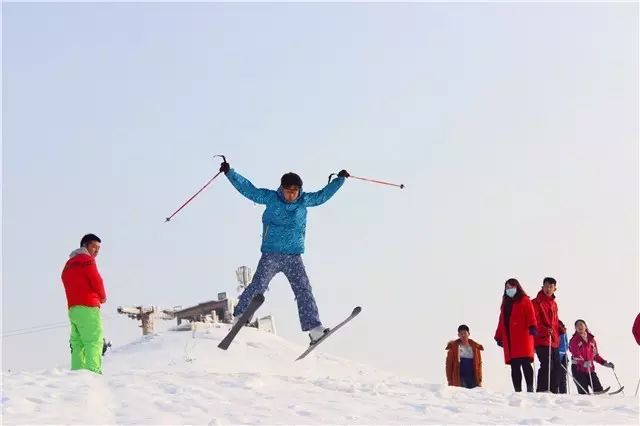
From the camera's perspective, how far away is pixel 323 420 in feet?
23.5

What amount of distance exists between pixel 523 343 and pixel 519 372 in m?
0.41

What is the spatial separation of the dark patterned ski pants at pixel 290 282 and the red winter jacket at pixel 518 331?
2702mm

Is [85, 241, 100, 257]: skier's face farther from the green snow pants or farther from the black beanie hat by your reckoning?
the black beanie hat

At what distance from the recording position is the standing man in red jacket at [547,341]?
11844 millimetres

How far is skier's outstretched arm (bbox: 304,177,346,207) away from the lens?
34.7 ft

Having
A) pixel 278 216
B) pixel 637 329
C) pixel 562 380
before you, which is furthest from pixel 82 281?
pixel 637 329

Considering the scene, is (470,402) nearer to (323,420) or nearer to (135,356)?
(323,420)

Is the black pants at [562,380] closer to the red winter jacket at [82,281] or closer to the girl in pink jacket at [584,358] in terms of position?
the girl in pink jacket at [584,358]

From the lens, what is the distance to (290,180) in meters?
10.5

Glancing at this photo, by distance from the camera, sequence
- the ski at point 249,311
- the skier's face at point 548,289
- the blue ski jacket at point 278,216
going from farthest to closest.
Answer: the skier's face at point 548,289 < the blue ski jacket at point 278,216 < the ski at point 249,311

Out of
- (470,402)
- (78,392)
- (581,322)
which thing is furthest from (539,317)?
(78,392)

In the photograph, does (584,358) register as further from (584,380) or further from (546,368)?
(546,368)

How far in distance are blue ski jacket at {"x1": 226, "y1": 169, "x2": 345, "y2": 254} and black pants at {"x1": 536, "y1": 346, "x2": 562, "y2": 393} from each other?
3747 millimetres

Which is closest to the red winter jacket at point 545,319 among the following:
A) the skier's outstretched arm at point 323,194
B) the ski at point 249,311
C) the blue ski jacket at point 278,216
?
the skier's outstretched arm at point 323,194
